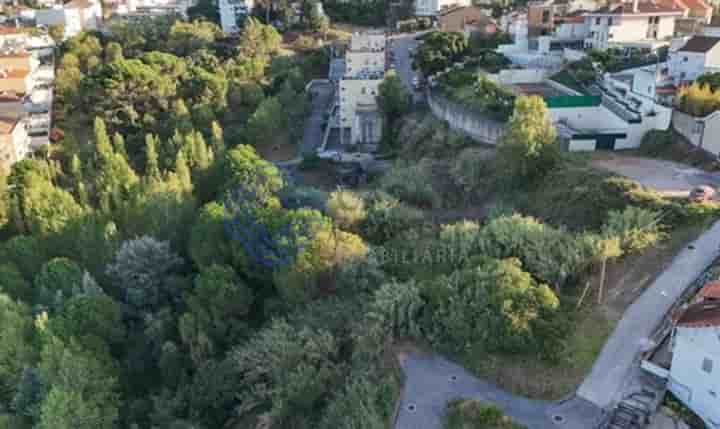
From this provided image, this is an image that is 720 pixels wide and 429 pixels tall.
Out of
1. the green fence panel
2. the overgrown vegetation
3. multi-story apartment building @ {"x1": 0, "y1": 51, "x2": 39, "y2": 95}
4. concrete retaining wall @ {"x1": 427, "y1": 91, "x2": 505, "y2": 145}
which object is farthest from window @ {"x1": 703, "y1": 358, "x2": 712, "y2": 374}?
multi-story apartment building @ {"x1": 0, "y1": 51, "x2": 39, "y2": 95}

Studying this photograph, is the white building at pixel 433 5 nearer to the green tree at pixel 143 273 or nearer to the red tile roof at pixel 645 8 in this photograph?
the red tile roof at pixel 645 8

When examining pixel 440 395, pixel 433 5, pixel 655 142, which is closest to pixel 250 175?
pixel 440 395

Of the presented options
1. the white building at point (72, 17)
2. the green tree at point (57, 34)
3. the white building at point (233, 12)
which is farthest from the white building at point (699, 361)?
the white building at point (72, 17)

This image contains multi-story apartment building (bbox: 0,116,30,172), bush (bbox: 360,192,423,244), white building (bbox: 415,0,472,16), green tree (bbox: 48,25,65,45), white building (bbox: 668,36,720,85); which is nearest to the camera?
bush (bbox: 360,192,423,244)

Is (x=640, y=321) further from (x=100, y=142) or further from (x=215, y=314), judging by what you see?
(x=100, y=142)

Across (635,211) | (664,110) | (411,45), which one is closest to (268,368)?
(635,211)

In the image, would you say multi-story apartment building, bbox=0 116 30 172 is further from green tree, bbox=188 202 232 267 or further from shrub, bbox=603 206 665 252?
shrub, bbox=603 206 665 252
